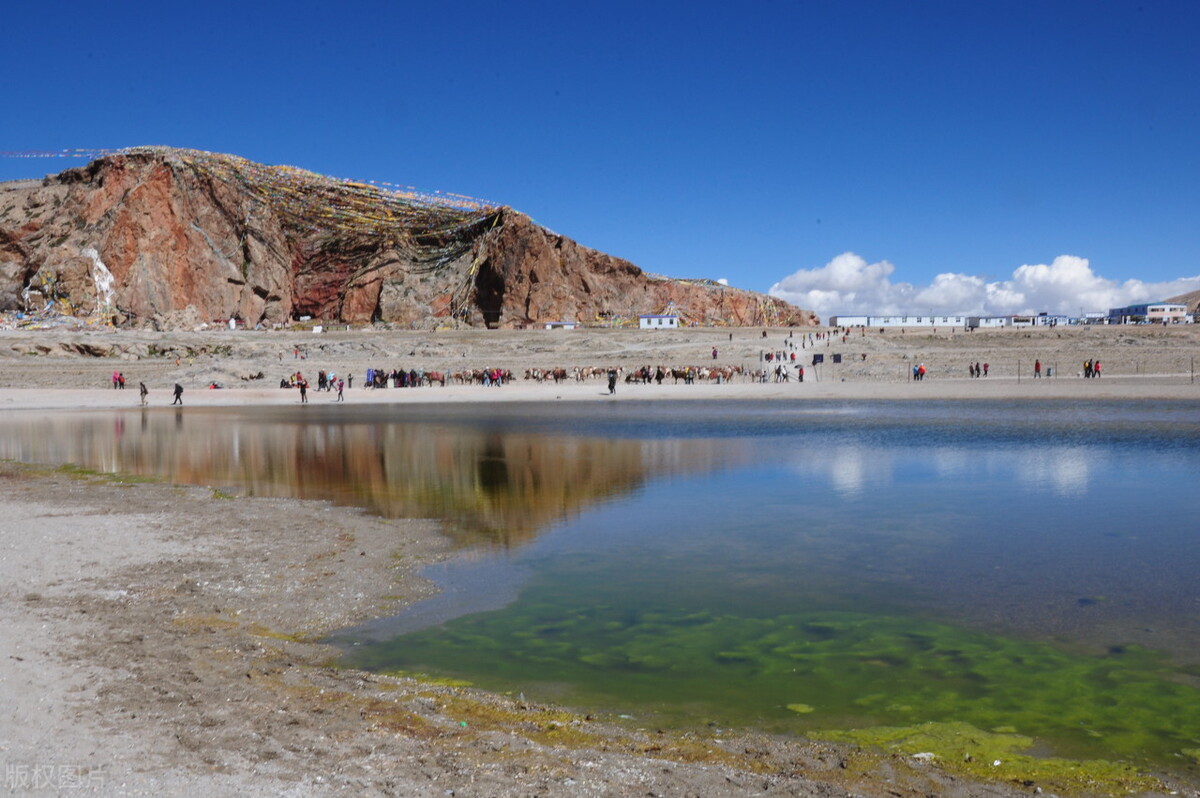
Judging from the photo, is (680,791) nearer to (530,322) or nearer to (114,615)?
(114,615)

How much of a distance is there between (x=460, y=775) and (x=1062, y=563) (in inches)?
291

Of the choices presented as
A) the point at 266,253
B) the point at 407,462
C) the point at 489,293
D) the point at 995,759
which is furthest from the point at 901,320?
the point at 995,759

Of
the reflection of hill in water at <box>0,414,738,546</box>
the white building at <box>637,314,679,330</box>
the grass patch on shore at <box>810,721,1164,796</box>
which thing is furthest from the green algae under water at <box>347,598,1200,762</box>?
the white building at <box>637,314,679,330</box>

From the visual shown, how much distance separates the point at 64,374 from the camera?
45.3 metres

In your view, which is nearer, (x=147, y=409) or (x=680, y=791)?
(x=680, y=791)

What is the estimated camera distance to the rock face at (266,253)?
6569 centimetres

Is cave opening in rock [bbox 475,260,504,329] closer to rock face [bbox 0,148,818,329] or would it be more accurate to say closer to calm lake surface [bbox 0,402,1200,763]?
rock face [bbox 0,148,818,329]

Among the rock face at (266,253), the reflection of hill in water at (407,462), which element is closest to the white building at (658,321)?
the rock face at (266,253)

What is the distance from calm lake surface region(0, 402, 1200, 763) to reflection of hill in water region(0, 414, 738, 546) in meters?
0.10

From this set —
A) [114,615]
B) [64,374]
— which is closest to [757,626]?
[114,615]

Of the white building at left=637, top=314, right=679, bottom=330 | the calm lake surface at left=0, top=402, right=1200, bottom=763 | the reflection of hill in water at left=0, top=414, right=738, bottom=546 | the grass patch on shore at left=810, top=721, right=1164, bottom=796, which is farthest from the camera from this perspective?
the white building at left=637, top=314, right=679, bottom=330

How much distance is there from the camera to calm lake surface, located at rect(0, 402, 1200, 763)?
5.84m

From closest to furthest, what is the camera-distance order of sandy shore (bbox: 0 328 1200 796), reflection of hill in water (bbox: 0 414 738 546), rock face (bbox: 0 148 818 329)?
1. sandy shore (bbox: 0 328 1200 796)
2. reflection of hill in water (bbox: 0 414 738 546)
3. rock face (bbox: 0 148 818 329)

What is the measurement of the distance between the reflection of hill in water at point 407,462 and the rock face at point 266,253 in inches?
1737
